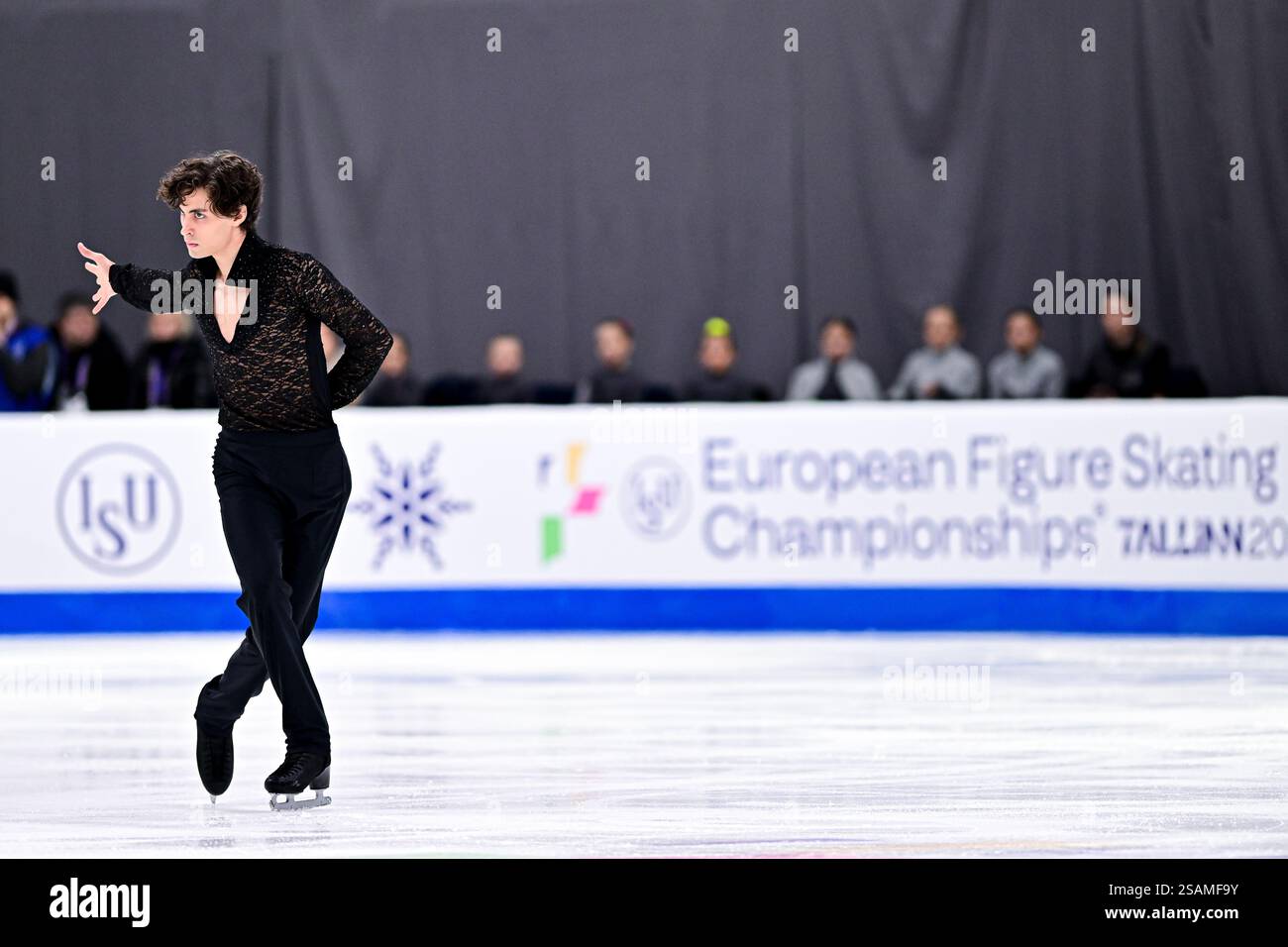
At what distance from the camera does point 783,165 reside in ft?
33.6

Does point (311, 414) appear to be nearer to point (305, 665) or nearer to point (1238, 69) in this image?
point (305, 665)

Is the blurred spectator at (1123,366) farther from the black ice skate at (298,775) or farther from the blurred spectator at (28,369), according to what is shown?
the black ice skate at (298,775)

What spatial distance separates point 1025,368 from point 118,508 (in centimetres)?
429

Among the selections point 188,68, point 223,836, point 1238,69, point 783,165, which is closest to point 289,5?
point 188,68

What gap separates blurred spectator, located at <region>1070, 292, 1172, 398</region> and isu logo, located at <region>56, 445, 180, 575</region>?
431 centimetres

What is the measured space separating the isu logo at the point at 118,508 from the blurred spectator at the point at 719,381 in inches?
97.7

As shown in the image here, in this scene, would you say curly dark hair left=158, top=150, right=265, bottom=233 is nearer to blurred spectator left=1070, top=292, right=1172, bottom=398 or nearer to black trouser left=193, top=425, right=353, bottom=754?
black trouser left=193, top=425, right=353, bottom=754

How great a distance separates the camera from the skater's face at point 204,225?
4.13 m

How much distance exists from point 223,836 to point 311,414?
916 millimetres

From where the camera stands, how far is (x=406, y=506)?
28.2 ft

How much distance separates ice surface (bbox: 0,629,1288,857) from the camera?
4039 mm

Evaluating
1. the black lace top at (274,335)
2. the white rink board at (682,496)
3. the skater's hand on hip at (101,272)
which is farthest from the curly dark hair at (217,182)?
the white rink board at (682,496)

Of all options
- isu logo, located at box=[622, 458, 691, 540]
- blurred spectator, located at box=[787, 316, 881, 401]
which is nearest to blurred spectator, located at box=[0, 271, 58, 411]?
isu logo, located at box=[622, 458, 691, 540]

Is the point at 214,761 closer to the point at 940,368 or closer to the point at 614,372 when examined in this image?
the point at 614,372
